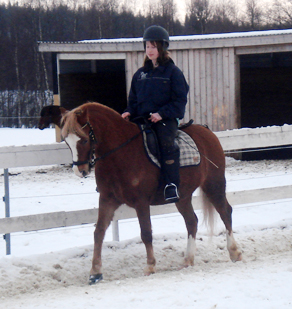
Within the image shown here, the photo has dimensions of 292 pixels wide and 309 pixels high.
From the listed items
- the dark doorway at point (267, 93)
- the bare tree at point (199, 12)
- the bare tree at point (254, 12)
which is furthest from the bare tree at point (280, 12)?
the dark doorway at point (267, 93)

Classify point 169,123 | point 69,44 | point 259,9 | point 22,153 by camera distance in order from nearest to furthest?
1. point 169,123
2. point 22,153
3. point 69,44
4. point 259,9

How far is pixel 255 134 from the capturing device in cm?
572

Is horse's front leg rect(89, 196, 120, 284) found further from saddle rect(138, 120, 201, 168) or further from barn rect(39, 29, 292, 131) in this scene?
barn rect(39, 29, 292, 131)

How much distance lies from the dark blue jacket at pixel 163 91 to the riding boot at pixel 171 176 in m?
0.41

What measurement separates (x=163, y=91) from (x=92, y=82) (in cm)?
1086

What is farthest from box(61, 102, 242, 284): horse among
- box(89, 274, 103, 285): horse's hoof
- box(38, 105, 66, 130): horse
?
box(38, 105, 66, 130): horse

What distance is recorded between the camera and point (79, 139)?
3.70m

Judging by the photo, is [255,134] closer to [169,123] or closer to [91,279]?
[169,123]

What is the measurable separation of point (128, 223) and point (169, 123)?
116 inches

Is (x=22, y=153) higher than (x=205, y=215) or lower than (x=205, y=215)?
higher

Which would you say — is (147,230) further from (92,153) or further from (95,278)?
(92,153)

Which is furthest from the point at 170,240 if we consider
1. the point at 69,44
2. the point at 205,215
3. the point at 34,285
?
the point at 69,44

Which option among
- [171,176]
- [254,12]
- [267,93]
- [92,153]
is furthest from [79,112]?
[254,12]

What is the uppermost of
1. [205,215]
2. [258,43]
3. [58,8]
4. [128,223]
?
[58,8]
